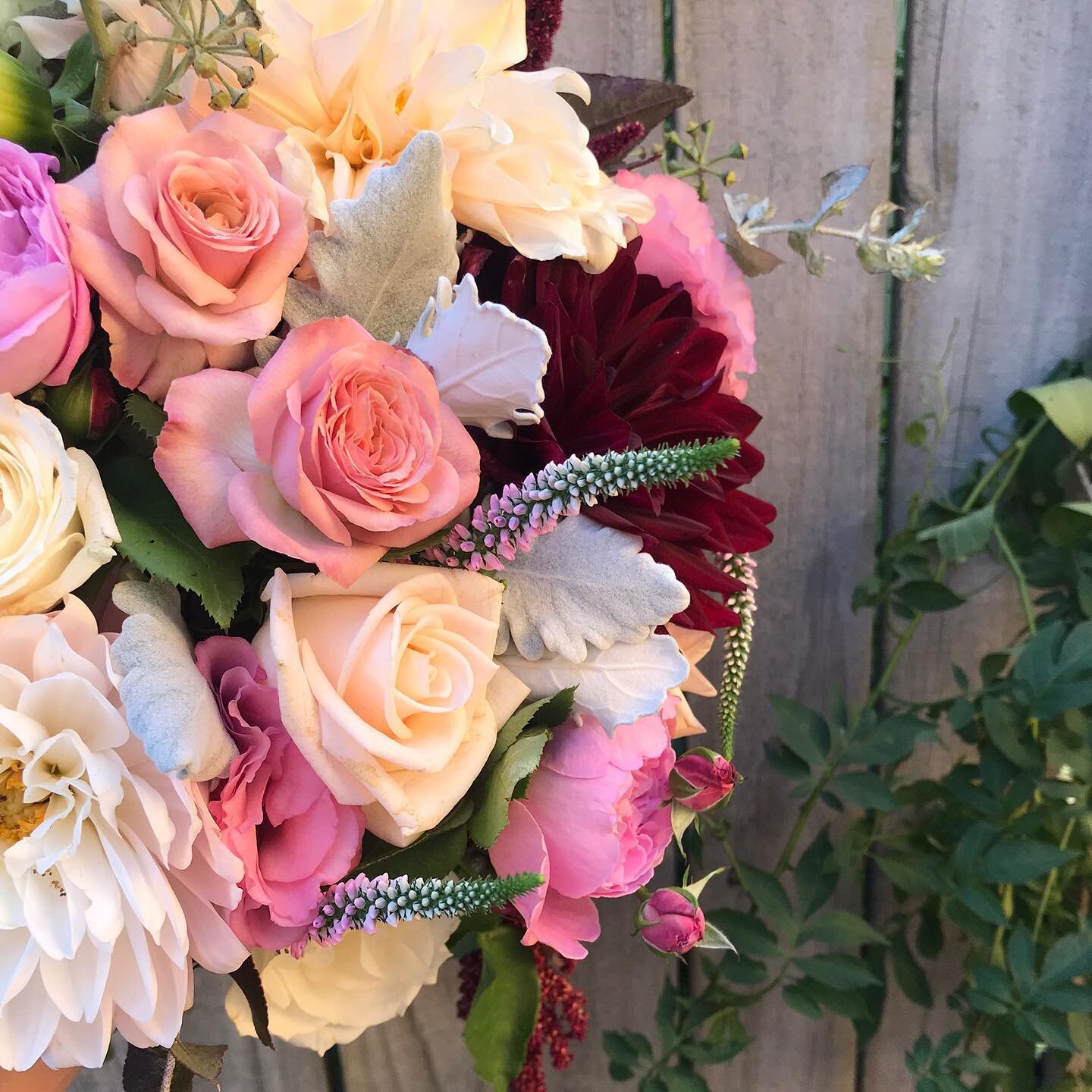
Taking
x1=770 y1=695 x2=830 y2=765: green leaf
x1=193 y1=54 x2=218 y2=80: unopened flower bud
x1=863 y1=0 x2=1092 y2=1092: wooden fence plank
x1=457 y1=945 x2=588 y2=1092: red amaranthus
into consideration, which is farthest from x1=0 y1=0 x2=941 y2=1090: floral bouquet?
x1=863 y1=0 x2=1092 y2=1092: wooden fence plank

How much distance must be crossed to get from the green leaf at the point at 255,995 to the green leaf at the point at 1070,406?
569 mm

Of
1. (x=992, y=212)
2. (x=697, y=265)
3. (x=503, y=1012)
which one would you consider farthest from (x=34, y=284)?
(x=992, y=212)

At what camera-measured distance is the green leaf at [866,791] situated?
2.03ft

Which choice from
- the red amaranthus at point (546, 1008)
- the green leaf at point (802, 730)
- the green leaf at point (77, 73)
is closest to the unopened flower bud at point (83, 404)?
the green leaf at point (77, 73)

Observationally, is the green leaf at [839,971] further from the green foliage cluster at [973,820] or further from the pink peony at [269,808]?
the pink peony at [269,808]

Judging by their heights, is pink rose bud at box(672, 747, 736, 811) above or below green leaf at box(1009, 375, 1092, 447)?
below

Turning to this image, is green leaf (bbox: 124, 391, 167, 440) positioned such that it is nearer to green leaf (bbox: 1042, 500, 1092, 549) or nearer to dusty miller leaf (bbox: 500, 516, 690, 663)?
dusty miller leaf (bbox: 500, 516, 690, 663)

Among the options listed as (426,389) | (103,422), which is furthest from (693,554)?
(103,422)

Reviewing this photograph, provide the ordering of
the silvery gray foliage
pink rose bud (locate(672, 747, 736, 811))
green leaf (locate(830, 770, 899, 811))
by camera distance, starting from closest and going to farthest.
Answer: the silvery gray foliage, pink rose bud (locate(672, 747, 736, 811)), green leaf (locate(830, 770, 899, 811))

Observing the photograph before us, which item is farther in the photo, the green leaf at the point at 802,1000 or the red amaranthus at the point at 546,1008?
the green leaf at the point at 802,1000

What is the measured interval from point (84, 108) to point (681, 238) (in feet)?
0.85

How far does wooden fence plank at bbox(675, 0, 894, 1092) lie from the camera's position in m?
0.62

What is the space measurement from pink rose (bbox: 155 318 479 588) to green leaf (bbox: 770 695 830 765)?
1.26 ft

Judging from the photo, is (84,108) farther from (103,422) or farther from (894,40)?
(894,40)
